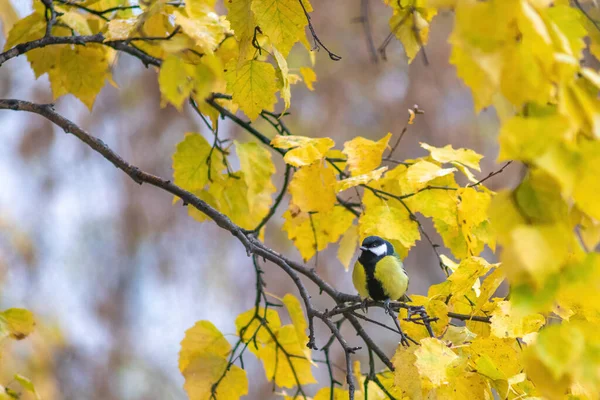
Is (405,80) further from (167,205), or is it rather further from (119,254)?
(119,254)

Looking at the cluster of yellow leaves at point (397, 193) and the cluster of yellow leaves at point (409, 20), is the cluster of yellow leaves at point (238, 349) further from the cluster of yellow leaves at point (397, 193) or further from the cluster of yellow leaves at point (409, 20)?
the cluster of yellow leaves at point (409, 20)

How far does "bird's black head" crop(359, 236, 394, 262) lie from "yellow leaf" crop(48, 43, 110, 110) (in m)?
0.89

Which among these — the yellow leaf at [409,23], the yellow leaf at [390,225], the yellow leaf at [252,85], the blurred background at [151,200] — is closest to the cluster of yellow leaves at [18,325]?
the yellow leaf at [252,85]

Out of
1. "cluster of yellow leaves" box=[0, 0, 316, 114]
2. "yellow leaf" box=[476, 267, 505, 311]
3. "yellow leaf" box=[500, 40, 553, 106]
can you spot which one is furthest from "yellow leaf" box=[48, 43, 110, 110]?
"yellow leaf" box=[500, 40, 553, 106]

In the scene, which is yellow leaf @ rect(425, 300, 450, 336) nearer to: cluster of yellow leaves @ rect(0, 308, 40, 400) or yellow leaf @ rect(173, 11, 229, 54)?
yellow leaf @ rect(173, 11, 229, 54)

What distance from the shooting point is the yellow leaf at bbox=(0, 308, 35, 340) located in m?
1.25

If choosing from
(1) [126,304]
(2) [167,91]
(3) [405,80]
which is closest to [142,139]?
(1) [126,304]

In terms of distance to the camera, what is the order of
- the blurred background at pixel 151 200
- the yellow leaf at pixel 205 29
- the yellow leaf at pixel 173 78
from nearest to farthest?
the yellow leaf at pixel 173 78 → the yellow leaf at pixel 205 29 → the blurred background at pixel 151 200

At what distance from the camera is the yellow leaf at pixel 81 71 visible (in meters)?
1.45

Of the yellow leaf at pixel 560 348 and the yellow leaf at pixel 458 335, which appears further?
the yellow leaf at pixel 458 335

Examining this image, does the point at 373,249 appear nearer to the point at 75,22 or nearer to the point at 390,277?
the point at 390,277

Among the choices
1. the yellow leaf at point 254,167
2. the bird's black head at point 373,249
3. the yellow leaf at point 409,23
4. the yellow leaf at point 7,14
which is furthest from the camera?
the bird's black head at point 373,249

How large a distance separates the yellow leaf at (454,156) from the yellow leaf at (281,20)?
389 millimetres

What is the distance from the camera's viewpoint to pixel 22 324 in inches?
49.7
